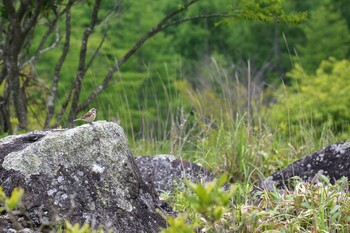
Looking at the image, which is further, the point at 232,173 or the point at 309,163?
the point at 232,173

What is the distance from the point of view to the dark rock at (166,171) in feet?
15.1

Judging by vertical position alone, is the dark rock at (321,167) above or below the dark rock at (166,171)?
above

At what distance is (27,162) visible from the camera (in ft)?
9.61

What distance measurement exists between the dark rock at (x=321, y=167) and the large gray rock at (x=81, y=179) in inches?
54.8

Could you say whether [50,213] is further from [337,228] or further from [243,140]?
[243,140]

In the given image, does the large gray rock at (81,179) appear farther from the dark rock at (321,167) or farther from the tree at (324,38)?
the tree at (324,38)

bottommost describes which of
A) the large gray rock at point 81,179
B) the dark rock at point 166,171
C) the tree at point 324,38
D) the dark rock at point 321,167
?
the tree at point 324,38

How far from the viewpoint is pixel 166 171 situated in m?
4.70

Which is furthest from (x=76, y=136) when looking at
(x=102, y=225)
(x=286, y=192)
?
(x=286, y=192)

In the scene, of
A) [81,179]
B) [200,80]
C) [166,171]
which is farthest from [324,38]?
[81,179]

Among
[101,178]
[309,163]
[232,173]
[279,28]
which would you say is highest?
[101,178]

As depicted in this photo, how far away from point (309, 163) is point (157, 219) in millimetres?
1606

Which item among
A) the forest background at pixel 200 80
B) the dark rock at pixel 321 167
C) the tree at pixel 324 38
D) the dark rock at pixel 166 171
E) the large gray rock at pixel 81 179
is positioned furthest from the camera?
the tree at pixel 324 38

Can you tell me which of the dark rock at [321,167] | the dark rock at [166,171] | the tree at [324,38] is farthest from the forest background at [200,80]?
the dark rock at [321,167]
